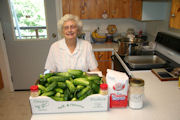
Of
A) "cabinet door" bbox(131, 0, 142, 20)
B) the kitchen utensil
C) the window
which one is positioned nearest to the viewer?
the kitchen utensil

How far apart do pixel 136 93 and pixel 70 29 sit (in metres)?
1.06

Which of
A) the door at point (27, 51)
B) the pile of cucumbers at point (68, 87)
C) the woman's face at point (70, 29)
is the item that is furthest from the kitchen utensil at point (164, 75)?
the door at point (27, 51)

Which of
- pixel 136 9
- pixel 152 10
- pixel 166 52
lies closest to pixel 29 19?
pixel 136 9

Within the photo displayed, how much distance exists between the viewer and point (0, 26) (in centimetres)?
288

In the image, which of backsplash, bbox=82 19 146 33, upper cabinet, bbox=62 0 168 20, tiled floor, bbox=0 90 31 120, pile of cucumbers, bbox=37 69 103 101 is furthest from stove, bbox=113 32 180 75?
tiled floor, bbox=0 90 31 120

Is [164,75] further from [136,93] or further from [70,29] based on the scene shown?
[70,29]

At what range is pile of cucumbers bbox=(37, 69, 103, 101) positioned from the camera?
103 centimetres

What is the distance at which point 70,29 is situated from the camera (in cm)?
179

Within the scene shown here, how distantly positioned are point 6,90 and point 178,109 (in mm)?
3102

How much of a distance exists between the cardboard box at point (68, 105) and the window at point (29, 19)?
2.26 metres

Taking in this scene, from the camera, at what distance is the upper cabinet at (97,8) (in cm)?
282

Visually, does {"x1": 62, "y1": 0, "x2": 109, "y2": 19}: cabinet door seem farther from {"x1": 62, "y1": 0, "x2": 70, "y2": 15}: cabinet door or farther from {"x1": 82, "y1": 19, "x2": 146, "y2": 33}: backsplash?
{"x1": 82, "y1": 19, "x2": 146, "y2": 33}: backsplash

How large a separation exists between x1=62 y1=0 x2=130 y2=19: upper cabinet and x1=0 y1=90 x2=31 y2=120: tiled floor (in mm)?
1709

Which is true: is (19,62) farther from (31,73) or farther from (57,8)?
(57,8)
